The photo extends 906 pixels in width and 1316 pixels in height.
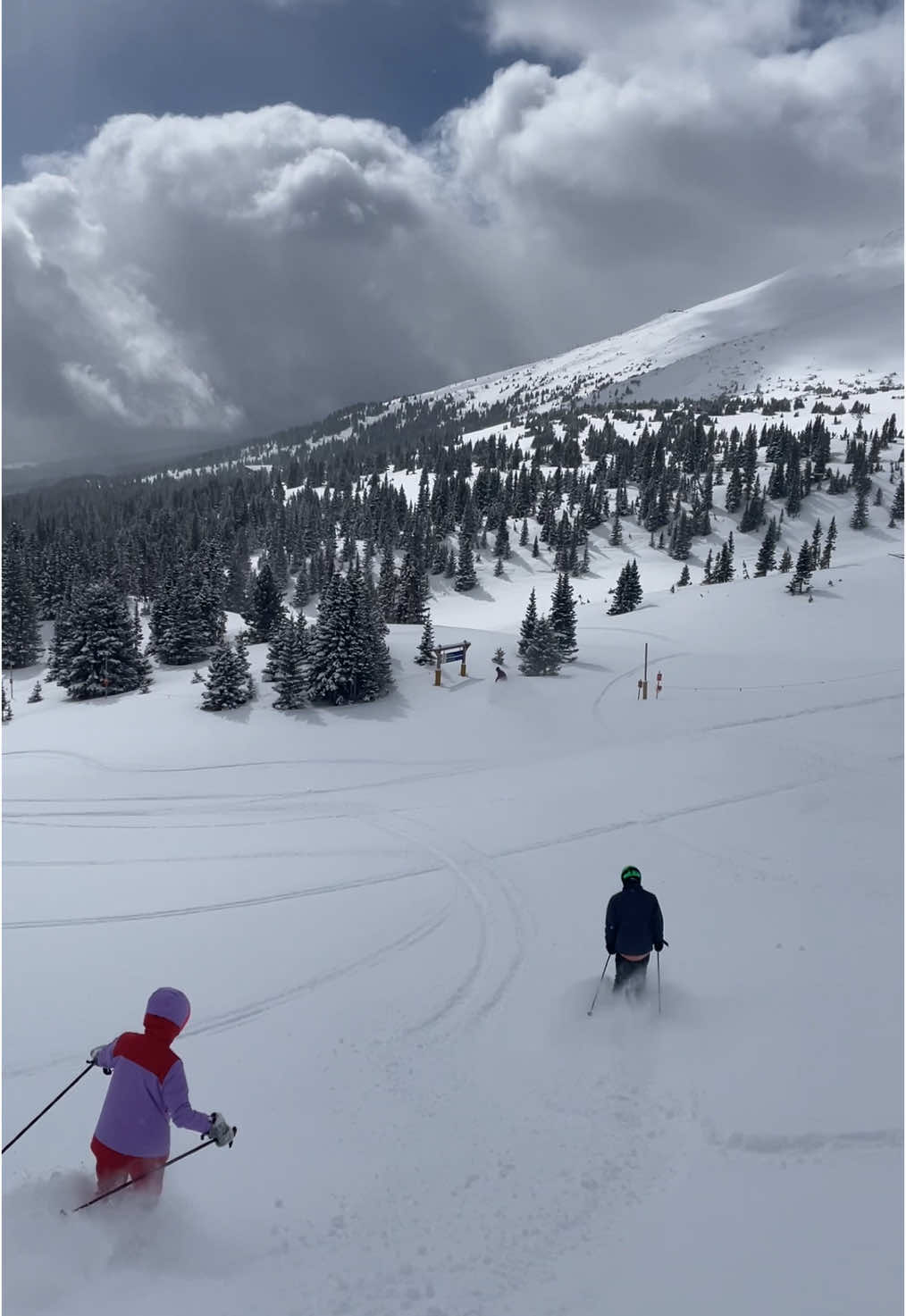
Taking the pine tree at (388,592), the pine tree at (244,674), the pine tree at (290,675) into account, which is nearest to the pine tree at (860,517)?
the pine tree at (388,592)

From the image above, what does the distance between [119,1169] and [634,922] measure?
543 centimetres

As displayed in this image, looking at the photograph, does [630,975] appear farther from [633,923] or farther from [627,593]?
[627,593]

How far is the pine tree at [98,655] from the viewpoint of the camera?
33312 mm

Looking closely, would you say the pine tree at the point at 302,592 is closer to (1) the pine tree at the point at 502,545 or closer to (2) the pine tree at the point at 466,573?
(2) the pine tree at the point at 466,573

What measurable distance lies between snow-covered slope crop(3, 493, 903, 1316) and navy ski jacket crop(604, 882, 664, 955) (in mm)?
779

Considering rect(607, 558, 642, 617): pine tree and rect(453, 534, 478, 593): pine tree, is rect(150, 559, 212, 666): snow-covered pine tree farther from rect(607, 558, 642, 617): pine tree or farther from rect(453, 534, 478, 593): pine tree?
rect(453, 534, 478, 593): pine tree

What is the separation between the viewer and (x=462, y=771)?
778 inches

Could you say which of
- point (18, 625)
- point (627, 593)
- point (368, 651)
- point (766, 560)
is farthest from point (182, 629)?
point (766, 560)

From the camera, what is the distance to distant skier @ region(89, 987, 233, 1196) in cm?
448

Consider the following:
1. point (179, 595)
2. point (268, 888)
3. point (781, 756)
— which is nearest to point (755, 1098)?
point (268, 888)

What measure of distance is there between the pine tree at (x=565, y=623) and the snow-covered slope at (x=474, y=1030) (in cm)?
1545

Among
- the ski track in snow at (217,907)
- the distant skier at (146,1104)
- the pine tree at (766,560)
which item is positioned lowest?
the ski track in snow at (217,907)

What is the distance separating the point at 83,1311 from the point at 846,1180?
5.66 metres

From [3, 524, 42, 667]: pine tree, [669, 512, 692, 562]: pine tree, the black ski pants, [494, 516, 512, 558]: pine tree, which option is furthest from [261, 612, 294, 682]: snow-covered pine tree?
[669, 512, 692, 562]: pine tree
